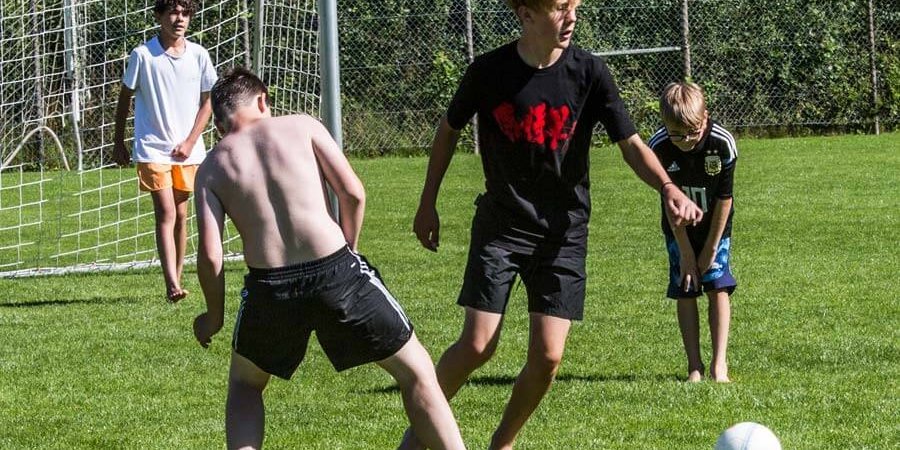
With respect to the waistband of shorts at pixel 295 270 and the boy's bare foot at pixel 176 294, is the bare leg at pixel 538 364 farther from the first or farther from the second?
the boy's bare foot at pixel 176 294

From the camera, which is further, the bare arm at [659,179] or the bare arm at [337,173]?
the bare arm at [659,179]

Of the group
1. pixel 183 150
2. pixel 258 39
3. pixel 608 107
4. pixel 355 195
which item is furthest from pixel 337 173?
pixel 258 39

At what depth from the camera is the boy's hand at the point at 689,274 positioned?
607cm

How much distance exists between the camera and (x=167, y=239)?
8.96 metres

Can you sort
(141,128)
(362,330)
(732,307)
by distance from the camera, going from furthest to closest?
(141,128) < (732,307) < (362,330)

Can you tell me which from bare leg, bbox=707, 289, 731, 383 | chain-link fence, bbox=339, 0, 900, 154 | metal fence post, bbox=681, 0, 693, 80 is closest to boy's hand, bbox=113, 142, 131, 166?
bare leg, bbox=707, 289, 731, 383

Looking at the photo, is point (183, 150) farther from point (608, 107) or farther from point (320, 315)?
point (320, 315)

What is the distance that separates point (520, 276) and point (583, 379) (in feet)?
6.17

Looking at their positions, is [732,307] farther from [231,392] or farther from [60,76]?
[60,76]

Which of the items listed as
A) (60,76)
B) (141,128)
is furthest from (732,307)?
(60,76)

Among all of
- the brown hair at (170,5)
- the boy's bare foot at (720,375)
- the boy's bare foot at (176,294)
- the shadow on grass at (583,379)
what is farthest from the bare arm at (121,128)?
the boy's bare foot at (720,375)

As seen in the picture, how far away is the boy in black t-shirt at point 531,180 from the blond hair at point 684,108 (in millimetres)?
1394

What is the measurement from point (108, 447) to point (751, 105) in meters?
17.5

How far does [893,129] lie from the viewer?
2203 centimetres
